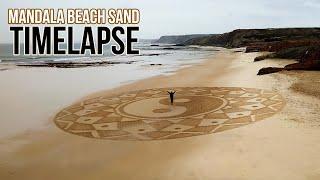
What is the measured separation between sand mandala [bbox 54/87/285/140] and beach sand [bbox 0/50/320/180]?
1.56 feet

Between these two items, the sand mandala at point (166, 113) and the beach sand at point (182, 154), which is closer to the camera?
the beach sand at point (182, 154)

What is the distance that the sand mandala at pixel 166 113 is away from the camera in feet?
27.3

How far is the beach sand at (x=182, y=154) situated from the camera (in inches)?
222

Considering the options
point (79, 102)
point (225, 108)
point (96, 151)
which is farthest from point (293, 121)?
point (79, 102)

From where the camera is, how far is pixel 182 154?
660 cm

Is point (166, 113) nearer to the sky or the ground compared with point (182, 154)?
nearer to the sky

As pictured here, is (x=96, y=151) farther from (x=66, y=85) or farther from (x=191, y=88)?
(x=66, y=85)

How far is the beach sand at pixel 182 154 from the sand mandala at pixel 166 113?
1.56 feet

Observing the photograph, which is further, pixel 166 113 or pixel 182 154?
pixel 166 113

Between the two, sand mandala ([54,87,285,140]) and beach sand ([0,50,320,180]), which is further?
sand mandala ([54,87,285,140])

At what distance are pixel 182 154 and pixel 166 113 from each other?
3.57 m

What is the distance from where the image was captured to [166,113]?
10109mm

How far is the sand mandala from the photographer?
8320 mm

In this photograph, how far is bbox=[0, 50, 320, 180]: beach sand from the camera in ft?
18.5
